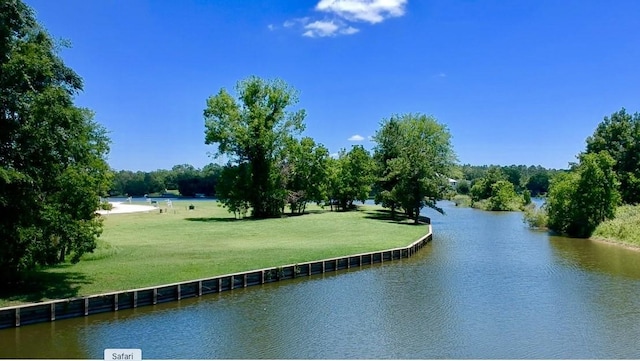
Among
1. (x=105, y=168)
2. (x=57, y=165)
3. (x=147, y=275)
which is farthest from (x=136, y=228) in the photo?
(x=57, y=165)

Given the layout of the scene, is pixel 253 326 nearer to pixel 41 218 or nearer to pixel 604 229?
pixel 41 218

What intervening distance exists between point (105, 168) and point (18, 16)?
10.4 m

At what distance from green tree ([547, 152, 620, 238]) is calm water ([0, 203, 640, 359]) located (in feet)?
71.3

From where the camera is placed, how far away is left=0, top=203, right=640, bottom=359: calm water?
17250mm

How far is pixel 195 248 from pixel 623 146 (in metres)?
60.4

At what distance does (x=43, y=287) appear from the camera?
865 inches

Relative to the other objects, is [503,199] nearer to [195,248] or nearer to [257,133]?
[257,133]

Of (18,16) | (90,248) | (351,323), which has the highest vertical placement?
(18,16)

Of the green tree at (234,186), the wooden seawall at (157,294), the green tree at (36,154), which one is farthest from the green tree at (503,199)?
the green tree at (36,154)

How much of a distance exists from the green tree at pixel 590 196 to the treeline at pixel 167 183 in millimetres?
104201

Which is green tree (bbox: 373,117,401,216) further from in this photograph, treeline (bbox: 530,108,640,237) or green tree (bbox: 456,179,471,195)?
green tree (bbox: 456,179,471,195)

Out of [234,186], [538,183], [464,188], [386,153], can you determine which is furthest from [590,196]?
[538,183]

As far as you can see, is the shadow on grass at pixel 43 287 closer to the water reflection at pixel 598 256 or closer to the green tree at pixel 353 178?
the water reflection at pixel 598 256

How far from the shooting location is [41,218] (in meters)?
20.8
